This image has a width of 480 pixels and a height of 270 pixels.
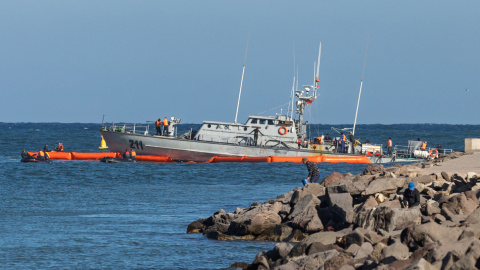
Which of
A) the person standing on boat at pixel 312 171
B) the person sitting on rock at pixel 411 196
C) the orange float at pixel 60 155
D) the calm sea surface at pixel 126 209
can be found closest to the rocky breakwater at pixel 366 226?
the person sitting on rock at pixel 411 196

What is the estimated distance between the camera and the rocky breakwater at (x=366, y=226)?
35.2 ft

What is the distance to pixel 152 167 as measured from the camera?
40594 millimetres

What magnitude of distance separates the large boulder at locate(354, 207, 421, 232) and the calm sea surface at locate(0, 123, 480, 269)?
2373 millimetres

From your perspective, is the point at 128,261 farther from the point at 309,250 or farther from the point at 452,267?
the point at 452,267

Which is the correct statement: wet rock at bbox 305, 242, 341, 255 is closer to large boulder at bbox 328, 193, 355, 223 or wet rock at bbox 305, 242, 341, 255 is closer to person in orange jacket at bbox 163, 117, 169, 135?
large boulder at bbox 328, 193, 355, 223

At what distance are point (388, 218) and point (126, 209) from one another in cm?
1110

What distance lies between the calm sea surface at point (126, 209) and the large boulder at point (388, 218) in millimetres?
2373

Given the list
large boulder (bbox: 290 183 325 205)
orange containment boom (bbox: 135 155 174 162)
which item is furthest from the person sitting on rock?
orange containment boom (bbox: 135 155 174 162)

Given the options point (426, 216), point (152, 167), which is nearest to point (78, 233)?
point (426, 216)

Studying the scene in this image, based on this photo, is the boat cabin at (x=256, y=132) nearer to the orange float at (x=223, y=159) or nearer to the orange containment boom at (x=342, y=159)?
the orange float at (x=223, y=159)

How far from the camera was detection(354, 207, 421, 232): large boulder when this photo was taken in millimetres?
13602

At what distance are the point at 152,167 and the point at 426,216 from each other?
2771 centimetres

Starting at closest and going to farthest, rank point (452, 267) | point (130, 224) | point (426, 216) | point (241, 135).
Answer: point (452, 267) → point (426, 216) → point (130, 224) → point (241, 135)

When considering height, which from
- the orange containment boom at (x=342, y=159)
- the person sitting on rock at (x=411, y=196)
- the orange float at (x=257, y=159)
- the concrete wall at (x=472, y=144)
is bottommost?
the person sitting on rock at (x=411, y=196)
